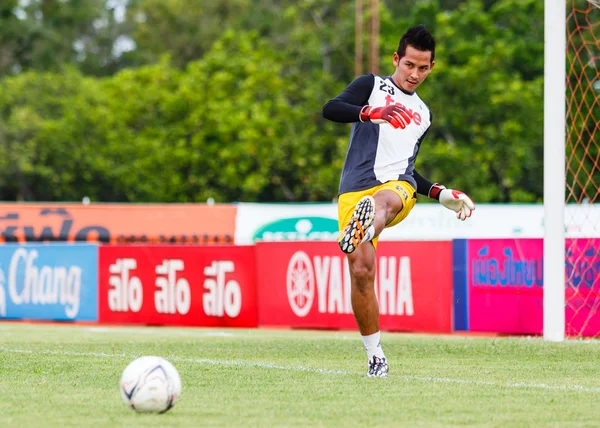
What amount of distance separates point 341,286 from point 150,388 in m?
10.9

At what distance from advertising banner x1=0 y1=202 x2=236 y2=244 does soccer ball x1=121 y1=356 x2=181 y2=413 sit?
21440 mm

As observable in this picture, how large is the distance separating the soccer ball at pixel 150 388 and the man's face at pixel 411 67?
3.17 metres

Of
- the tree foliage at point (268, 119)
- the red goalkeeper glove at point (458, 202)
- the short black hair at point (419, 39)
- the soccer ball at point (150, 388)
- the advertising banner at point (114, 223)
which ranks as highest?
the tree foliage at point (268, 119)

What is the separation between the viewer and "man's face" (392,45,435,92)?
8.66m

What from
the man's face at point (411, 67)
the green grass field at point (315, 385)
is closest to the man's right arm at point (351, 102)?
the man's face at point (411, 67)

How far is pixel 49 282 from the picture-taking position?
834 inches

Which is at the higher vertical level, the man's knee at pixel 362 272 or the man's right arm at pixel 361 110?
the man's right arm at pixel 361 110

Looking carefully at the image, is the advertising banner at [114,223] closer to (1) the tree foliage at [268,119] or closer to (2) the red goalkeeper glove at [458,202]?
(1) the tree foliage at [268,119]

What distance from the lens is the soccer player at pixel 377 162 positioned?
8.20 m

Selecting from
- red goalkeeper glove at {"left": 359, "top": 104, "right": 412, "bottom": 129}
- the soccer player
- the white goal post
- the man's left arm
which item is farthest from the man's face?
the white goal post

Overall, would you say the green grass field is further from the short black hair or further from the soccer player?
the short black hair

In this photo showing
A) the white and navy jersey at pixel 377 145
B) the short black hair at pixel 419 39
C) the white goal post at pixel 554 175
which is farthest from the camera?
the white goal post at pixel 554 175

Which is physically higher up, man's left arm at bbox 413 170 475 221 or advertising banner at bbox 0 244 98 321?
man's left arm at bbox 413 170 475 221

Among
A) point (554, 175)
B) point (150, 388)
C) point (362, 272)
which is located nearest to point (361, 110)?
point (362, 272)
